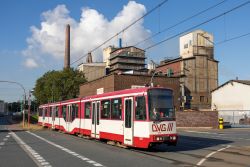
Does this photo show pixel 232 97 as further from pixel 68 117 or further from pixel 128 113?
pixel 128 113

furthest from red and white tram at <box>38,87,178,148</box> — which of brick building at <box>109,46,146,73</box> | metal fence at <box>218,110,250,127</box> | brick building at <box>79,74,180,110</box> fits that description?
brick building at <box>109,46,146,73</box>

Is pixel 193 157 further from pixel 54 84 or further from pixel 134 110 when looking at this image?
pixel 54 84

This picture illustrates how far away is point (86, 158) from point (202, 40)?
90.0 metres

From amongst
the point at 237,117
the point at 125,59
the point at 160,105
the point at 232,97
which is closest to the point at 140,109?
the point at 160,105

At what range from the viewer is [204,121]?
52500 mm

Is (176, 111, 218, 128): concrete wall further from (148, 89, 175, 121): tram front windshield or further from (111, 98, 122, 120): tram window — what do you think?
(148, 89, 175, 121): tram front windshield

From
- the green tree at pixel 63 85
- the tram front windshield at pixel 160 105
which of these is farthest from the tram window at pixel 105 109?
the green tree at pixel 63 85

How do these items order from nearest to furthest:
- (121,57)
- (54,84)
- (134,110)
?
(134,110) < (54,84) < (121,57)

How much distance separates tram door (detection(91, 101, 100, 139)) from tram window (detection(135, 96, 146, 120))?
616 centimetres

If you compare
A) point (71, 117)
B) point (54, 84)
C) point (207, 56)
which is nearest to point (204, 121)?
point (71, 117)

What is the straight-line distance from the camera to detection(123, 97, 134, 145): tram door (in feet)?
64.4

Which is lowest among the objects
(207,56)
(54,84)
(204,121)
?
(204,121)

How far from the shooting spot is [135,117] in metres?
19.3

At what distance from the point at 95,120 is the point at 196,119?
29011 mm
